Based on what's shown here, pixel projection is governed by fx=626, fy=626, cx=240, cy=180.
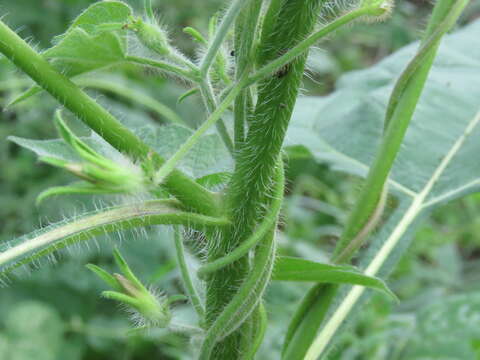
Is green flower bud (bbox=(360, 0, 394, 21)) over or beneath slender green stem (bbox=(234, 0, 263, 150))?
over

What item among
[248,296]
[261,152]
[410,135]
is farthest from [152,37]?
[410,135]

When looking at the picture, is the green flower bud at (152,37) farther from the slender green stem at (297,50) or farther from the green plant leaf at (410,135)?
the green plant leaf at (410,135)

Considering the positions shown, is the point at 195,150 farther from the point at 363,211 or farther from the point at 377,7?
the point at 377,7

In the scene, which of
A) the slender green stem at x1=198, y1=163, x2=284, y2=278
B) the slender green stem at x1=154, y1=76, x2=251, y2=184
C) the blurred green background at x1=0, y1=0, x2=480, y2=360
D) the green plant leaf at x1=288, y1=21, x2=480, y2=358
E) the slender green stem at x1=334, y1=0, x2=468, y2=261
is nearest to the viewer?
the slender green stem at x1=154, y1=76, x2=251, y2=184

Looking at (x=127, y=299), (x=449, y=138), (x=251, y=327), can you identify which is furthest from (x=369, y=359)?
(x=127, y=299)

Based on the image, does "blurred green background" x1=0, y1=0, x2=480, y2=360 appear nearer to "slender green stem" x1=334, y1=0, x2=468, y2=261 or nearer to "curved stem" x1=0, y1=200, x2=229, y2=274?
"slender green stem" x1=334, y1=0, x2=468, y2=261

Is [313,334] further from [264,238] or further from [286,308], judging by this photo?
[286,308]

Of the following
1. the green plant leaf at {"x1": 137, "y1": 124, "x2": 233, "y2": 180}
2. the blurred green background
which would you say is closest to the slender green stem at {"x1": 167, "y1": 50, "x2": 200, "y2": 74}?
the green plant leaf at {"x1": 137, "y1": 124, "x2": 233, "y2": 180}
